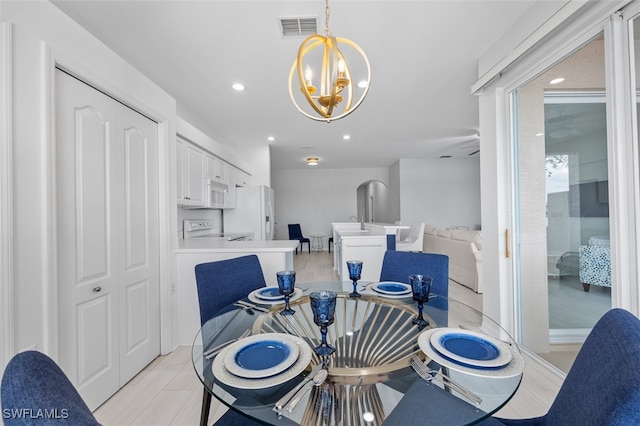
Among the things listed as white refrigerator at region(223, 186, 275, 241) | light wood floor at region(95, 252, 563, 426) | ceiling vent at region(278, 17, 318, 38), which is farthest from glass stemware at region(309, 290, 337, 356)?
white refrigerator at region(223, 186, 275, 241)

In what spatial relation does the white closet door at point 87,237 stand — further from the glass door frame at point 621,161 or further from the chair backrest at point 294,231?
the chair backrest at point 294,231

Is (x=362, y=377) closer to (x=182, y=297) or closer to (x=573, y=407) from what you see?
(x=573, y=407)

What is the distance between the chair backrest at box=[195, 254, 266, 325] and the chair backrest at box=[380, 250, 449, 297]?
0.93 metres

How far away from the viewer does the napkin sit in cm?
78

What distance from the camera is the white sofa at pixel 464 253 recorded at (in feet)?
12.8

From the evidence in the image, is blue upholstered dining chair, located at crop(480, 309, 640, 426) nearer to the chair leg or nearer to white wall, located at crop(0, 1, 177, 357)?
the chair leg

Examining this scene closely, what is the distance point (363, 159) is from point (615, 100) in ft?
18.9

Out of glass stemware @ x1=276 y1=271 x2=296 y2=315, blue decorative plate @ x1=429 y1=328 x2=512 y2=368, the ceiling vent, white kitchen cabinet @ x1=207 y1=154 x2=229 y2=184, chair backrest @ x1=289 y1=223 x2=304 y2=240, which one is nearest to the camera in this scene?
blue decorative plate @ x1=429 y1=328 x2=512 y2=368

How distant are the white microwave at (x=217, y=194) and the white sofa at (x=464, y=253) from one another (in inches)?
147

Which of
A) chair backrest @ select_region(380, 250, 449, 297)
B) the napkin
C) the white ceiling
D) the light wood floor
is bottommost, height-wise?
the light wood floor

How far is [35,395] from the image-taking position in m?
0.42

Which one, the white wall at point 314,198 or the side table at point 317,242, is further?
the white wall at point 314,198

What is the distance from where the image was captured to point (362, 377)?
0.83 m

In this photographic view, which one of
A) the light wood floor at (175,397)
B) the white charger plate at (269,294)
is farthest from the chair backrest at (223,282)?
the light wood floor at (175,397)
